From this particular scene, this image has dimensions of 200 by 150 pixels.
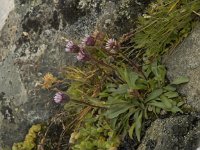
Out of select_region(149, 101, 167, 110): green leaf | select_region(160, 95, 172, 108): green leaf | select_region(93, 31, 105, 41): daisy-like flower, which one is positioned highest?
select_region(93, 31, 105, 41): daisy-like flower

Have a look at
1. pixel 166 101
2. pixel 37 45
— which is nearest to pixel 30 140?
pixel 37 45

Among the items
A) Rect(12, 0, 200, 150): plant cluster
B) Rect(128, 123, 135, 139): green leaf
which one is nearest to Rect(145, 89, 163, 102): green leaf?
Rect(12, 0, 200, 150): plant cluster

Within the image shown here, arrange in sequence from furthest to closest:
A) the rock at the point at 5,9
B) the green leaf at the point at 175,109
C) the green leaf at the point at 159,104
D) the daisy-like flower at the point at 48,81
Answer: the rock at the point at 5,9, the daisy-like flower at the point at 48,81, the green leaf at the point at 159,104, the green leaf at the point at 175,109

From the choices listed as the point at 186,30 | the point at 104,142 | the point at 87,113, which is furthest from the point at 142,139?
the point at 186,30

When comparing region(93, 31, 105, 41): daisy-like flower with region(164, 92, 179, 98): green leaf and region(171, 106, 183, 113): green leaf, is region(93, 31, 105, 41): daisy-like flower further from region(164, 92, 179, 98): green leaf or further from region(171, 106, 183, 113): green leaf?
region(171, 106, 183, 113): green leaf

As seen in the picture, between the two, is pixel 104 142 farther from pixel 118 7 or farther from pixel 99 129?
pixel 118 7

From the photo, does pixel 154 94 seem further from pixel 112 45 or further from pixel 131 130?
pixel 112 45

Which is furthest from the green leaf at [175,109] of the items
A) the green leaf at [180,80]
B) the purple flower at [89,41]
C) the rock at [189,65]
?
the purple flower at [89,41]

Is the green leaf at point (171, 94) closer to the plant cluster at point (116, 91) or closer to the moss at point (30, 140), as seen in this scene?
the plant cluster at point (116, 91)
